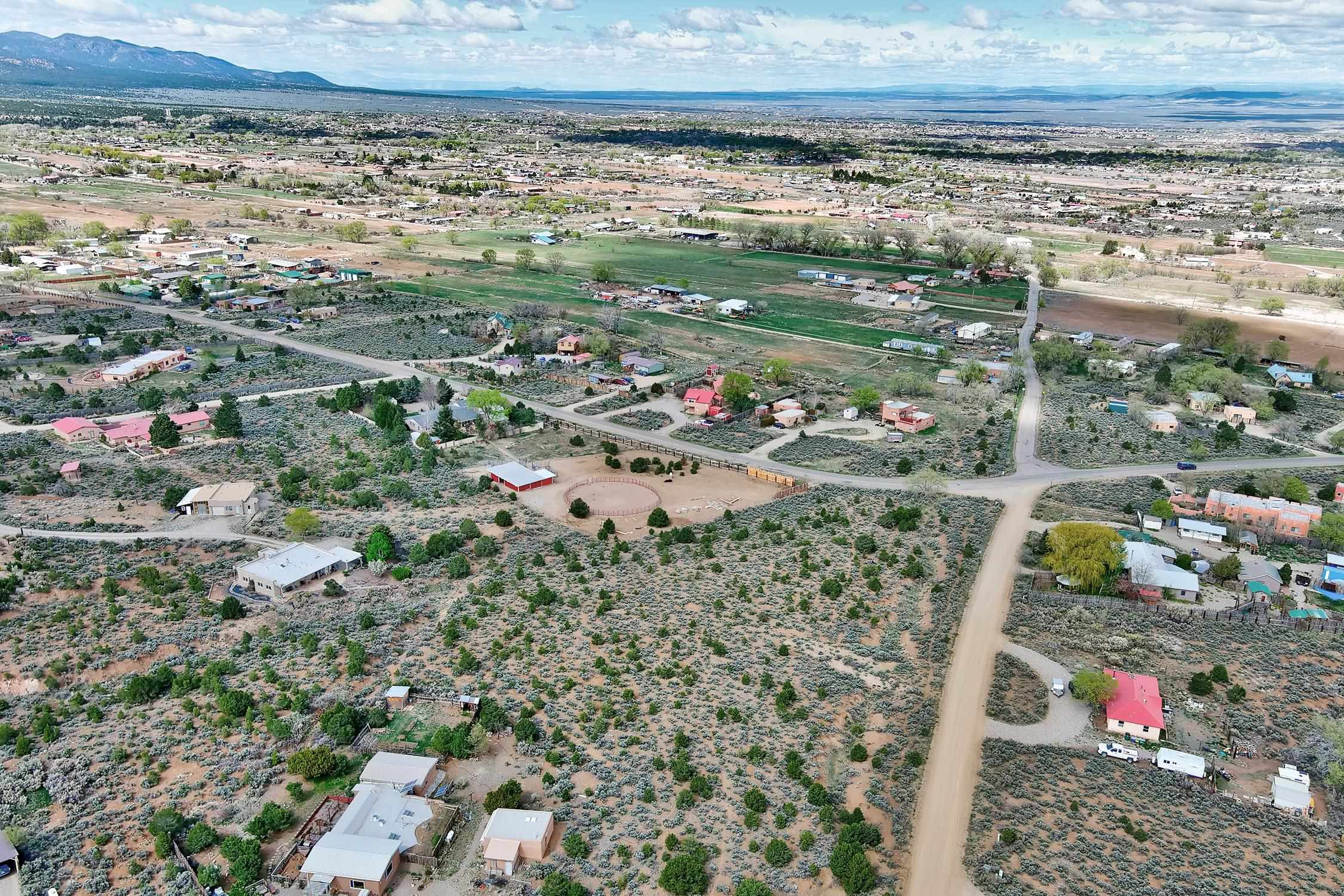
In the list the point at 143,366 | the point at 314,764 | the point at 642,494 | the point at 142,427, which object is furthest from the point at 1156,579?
the point at 143,366

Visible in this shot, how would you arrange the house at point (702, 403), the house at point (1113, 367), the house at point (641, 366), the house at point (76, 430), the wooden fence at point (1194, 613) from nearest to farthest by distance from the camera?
the wooden fence at point (1194, 613) < the house at point (76, 430) < the house at point (702, 403) < the house at point (641, 366) < the house at point (1113, 367)

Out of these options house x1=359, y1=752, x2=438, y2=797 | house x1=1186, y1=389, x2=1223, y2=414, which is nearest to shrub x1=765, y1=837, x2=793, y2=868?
house x1=359, y1=752, x2=438, y2=797

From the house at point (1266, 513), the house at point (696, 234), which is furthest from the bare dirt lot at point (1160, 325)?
the house at point (696, 234)

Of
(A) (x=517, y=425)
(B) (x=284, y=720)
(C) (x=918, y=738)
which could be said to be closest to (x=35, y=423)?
(A) (x=517, y=425)

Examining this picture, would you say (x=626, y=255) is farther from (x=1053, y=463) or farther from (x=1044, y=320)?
(x=1053, y=463)

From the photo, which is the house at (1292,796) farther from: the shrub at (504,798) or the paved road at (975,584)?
the shrub at (504,798)
